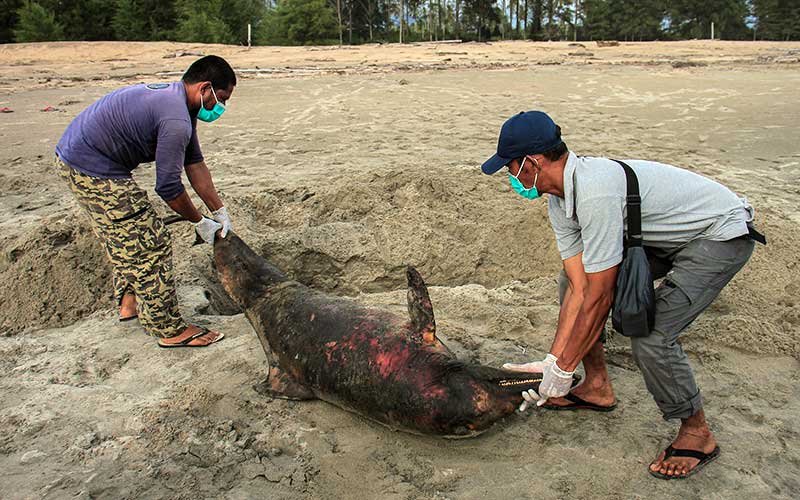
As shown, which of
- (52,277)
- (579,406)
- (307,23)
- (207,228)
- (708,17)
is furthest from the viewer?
(708,17)

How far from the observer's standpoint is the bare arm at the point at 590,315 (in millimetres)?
2504

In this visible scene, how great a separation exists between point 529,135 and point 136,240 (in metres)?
2.72

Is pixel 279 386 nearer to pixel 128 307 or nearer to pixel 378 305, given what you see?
pixel 378 305

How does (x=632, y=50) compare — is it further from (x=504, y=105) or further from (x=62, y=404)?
(x=62, y=404)

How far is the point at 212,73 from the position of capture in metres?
3.76

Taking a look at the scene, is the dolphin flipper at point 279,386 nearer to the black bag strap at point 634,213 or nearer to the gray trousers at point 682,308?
the gray trousers at point 682,308

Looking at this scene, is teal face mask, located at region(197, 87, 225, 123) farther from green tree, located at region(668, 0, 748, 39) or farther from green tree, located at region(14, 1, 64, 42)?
green tree, located at region(668, 0, 748, 39)

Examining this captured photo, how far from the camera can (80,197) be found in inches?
151

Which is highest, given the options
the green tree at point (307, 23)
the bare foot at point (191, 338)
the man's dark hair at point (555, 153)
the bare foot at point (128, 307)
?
the green tree at point (307, 23)

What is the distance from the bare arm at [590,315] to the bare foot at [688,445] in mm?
609

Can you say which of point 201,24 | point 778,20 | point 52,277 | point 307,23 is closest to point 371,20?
point 307,23

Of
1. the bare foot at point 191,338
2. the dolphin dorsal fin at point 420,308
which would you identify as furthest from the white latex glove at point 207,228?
the dolphin dorsal fin at point 420,308

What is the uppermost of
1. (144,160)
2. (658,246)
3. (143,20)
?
(143,20)

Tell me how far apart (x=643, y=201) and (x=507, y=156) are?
2.07ft
